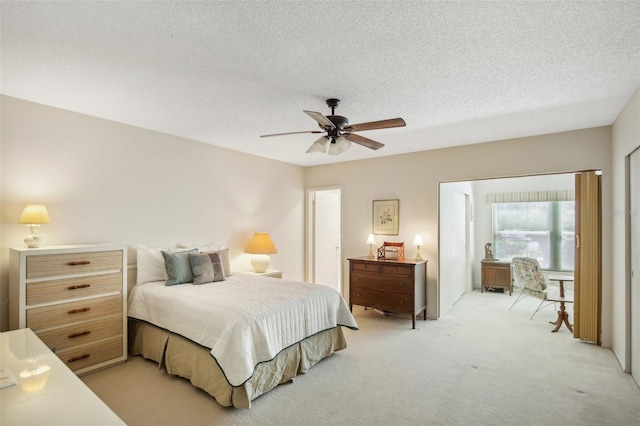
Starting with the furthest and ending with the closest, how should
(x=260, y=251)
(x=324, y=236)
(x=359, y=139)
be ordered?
(x=324, y=236) → (x=260, y=251) → (x=359, y=139)

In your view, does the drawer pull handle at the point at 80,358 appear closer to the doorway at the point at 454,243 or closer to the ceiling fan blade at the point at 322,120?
the ceiling fan blade at the point at 322,120

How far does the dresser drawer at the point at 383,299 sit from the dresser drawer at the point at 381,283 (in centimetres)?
6

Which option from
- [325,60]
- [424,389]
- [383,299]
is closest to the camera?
[325,60]

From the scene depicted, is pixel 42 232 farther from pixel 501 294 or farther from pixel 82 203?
pixel 501 294

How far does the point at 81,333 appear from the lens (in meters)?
2.98

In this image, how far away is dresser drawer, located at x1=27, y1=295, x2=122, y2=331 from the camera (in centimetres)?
274

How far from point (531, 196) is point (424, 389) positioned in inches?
222

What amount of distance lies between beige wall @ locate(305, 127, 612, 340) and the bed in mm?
2051

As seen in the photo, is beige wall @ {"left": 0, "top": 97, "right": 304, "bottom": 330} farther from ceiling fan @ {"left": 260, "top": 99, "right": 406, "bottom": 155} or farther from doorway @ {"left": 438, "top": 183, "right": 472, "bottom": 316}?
doorway @ {"left": 438, "top": 183, "right": 472, "bottom": 316}

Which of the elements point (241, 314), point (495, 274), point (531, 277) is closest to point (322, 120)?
point (241, 314)

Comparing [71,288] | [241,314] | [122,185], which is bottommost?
[241,314]

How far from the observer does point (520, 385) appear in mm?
2852

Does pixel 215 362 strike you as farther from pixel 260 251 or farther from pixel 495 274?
pixel 495 274

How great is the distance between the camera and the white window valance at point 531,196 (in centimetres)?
645
